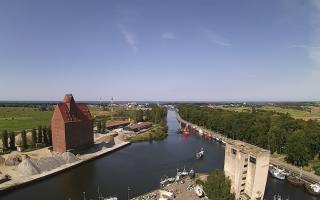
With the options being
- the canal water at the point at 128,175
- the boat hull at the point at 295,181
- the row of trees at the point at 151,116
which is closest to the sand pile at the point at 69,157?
the canal water at the point at 128,175

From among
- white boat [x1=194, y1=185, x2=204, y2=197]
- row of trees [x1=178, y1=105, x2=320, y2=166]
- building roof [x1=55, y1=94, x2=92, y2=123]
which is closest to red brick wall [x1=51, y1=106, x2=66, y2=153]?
building roof [x1=55, y1=94, x2=92, y2=123]

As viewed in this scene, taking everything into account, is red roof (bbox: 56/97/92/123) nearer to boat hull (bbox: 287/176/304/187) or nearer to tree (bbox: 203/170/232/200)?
tree (bbox: 203/170/232/200)

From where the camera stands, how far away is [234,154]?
167 feet

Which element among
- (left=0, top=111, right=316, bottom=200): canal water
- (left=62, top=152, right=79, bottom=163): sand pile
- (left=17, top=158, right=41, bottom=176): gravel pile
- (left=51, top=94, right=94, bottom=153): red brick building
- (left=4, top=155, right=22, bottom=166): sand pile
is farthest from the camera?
(left=51, top=94, right=94, bottom=153): red brick building

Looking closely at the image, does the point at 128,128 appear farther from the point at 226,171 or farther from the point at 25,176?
the point at 226,171

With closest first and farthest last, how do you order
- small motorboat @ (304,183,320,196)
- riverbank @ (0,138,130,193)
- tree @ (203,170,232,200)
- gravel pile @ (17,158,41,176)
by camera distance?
tree @ (203,170,232,200) < small motorboat @ (304,183,320,196) < riverbank @ (0,138,130,193) < gravel pile @ (17,158,41,176)

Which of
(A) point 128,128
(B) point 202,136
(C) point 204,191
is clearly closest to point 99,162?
(C) point 204,191

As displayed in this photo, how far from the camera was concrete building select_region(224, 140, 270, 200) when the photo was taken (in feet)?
155

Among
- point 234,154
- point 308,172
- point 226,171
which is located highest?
point 234,154

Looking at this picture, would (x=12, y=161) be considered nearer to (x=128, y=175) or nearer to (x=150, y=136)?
(x=128, y=175)

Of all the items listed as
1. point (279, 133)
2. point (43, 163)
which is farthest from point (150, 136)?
point (43, 163)

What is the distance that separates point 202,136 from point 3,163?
88.8 metres

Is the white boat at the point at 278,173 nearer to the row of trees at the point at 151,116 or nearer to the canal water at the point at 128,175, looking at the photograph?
the canal water at the point at 128,175

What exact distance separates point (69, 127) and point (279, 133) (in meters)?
66.4
